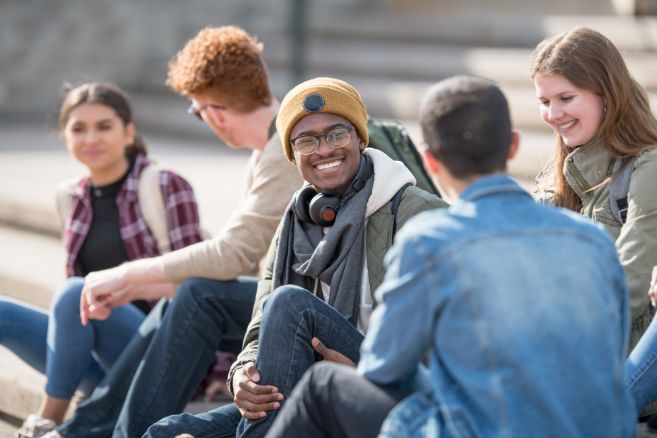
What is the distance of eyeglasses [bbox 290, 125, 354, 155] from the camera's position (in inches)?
128

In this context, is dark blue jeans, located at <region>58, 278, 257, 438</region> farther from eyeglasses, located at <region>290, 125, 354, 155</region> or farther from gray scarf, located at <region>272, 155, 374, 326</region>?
eyeglasses, located at <region>290, 125, 354, 155</region>

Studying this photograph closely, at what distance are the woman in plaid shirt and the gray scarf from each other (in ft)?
3.25

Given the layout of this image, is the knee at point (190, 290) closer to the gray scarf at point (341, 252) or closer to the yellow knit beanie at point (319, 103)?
the gray scarf at point (341, 252)

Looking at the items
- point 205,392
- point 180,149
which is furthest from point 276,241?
point 180,149

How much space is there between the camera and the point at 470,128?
2420 millimetres

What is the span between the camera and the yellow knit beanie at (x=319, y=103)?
3.25 meters

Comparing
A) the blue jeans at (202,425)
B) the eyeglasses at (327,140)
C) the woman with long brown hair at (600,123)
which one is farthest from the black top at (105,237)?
the woman with long brown hair at (600,123)

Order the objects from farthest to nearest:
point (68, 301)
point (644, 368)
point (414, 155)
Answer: point (68, 301)
point (414, 155)
point (644, 368)

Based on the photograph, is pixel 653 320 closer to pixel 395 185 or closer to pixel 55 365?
pixel 395 185

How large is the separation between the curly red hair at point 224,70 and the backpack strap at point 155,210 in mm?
490

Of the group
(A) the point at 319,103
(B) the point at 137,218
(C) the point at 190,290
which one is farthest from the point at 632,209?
(B) the point at 137,218

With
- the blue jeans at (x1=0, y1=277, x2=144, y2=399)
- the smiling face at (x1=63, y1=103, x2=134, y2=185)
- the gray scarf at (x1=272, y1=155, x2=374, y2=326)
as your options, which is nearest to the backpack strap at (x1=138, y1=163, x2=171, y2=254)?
the smiling face at (x1=63, y1=103, x2=134, y2=185)

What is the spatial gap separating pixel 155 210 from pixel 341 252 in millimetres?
1259

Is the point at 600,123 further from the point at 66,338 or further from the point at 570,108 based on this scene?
the point at 66,338
